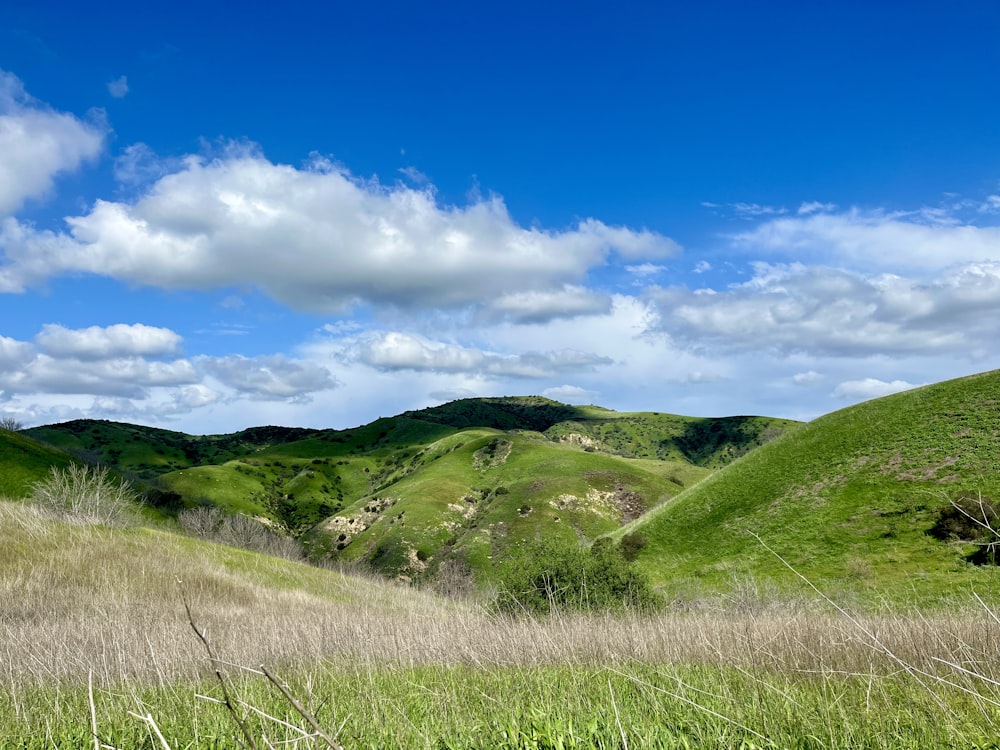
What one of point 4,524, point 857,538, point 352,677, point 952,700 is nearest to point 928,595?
point 857,538

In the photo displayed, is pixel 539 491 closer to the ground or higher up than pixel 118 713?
closer to the ground

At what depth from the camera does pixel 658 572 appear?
169 feet

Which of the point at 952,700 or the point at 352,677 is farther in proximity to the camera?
the point at 352,677

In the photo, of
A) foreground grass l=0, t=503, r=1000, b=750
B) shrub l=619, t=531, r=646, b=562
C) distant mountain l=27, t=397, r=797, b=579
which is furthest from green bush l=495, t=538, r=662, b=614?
distant mountain l=27, t=397, r=797, b=579

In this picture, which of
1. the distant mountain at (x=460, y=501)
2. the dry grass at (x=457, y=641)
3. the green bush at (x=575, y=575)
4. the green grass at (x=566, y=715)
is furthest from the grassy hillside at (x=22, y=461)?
the green grass at (x=566, y=715)

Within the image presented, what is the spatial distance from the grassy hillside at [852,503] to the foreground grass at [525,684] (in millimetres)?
27896

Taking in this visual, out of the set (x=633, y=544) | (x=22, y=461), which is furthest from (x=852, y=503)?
(x=22, y=461)

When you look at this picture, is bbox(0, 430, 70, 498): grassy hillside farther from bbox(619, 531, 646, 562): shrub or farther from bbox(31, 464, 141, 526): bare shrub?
bbox(619, 531, 646, 562): shrub

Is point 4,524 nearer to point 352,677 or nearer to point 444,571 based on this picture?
point 352,677

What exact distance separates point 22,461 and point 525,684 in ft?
367

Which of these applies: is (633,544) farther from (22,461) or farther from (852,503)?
(22,461)

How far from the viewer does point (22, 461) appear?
92.6 meters

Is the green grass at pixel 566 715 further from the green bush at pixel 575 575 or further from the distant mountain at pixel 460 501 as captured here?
the distant mountain at pixel 460 501

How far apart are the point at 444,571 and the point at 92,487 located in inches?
2118
